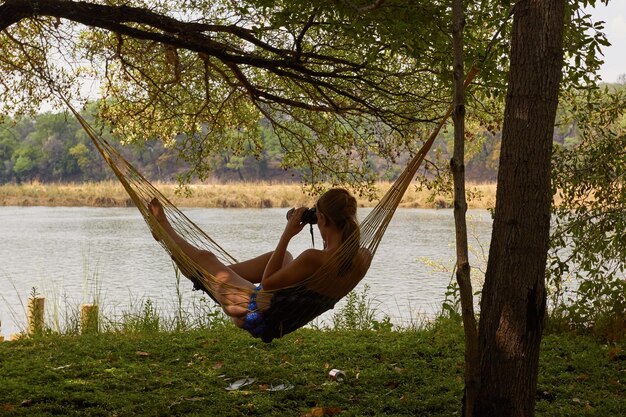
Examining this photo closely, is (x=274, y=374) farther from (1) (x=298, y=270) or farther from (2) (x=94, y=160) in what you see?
(2) (x=94, y=160)

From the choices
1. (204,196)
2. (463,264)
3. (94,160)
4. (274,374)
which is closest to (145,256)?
(204,196)

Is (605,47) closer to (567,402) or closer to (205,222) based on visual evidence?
(567,402)

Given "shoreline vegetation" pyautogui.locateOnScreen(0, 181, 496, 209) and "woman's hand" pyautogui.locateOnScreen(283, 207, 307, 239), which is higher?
"woman's hand" pyautogui.locateOnScreen(283, 207, 307, 239)

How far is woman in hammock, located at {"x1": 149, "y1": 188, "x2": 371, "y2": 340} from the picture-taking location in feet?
9.65

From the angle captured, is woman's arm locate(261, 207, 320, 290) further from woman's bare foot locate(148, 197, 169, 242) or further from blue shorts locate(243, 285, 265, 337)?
woman's bare foot locate(148, 197, 169, 242)

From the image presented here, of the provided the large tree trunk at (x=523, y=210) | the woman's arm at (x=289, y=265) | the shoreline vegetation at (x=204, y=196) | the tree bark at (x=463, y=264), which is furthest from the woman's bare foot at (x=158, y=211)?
the shoreline vegetation at (x=204, y=196)

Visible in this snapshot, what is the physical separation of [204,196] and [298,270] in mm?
17082

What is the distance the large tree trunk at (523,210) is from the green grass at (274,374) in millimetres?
635

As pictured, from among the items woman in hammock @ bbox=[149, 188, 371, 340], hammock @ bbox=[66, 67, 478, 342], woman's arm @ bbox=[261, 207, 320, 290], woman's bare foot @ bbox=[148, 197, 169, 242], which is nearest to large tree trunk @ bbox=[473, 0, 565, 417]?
hammock @ bbox=[66, 67, 478, 342]

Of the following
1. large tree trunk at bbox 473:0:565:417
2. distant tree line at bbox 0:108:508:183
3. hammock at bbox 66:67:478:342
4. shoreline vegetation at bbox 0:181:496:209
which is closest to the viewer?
large tree trunk at bbox 473:0:565:417

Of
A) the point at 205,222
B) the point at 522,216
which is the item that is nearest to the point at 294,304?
the point at 522,216

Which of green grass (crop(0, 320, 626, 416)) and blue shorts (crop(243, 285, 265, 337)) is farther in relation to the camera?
green grass (crop(0, 320, 626, 416))

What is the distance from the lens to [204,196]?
19.9 meters

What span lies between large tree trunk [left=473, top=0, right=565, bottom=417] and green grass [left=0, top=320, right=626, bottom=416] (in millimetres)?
635
